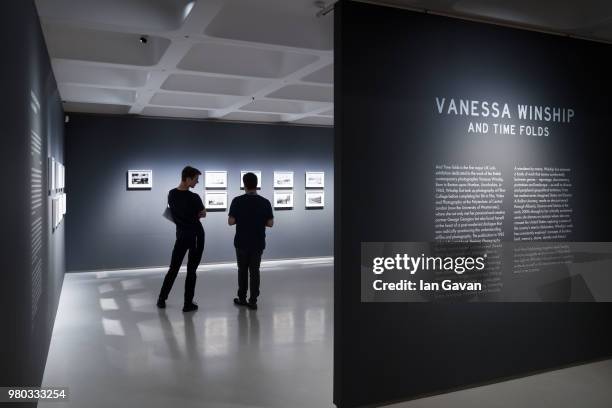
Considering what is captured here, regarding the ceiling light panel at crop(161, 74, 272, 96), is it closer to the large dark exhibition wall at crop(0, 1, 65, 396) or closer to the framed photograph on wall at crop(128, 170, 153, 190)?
the framed photograph on wall at crop(128, 170, 153, 190)

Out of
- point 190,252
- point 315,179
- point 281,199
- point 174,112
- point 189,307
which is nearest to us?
point 190,252

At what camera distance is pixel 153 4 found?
15.1ft

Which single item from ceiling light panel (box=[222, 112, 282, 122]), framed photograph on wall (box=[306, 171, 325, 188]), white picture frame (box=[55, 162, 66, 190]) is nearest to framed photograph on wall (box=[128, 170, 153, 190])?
ceiling light panel (box=[222, 112, 282, 122])

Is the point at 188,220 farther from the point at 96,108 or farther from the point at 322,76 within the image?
the point at 96,108

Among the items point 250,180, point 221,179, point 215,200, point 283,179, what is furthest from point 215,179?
point 250,180

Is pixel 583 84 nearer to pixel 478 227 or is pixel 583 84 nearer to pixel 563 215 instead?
pixel 563 215

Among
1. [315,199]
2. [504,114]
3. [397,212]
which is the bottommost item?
[315,199]

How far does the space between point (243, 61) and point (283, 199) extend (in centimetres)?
566

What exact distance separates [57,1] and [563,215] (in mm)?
4713

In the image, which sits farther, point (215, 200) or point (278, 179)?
point (278, 179)

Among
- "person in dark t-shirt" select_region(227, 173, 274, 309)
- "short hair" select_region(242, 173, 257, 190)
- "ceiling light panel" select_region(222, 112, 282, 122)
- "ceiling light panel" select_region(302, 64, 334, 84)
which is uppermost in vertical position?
"ceiling light panel" select_region(222, 112, 282, 122)

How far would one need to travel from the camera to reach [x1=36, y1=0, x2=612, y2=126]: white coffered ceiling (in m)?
4.23

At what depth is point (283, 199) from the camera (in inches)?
455

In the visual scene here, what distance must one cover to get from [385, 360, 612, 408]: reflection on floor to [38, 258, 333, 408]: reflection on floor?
99 centimetres
